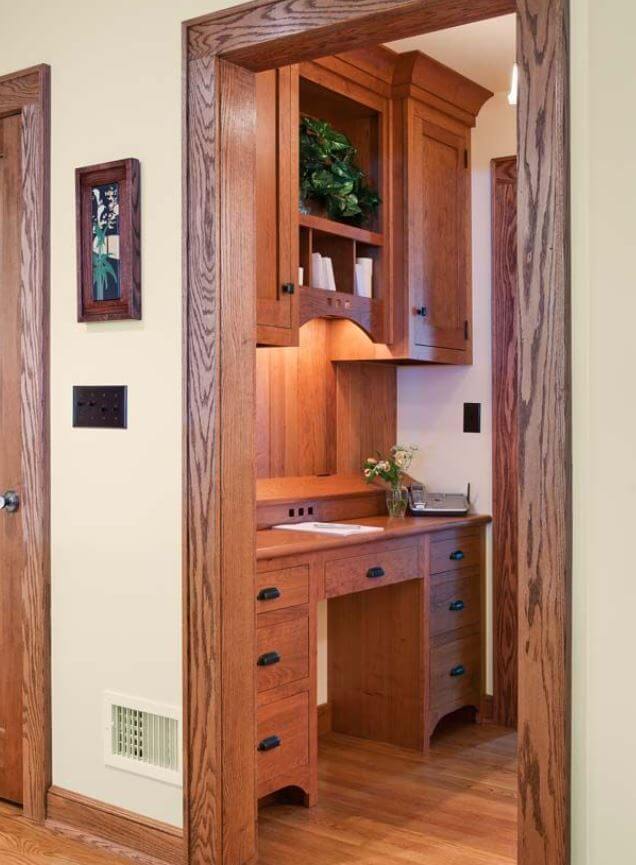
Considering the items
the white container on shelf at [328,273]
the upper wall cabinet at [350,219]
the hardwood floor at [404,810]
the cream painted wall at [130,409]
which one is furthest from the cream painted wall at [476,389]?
the cream painted wall at [130,409]

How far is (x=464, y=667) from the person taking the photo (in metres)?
4.06

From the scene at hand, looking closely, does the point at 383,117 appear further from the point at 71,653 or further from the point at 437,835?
the point at 437,835

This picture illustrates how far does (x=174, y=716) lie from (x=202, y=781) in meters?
0.19

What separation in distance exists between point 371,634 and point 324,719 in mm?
402

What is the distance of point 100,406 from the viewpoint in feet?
9.39

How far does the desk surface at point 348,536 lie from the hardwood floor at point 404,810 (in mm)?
827

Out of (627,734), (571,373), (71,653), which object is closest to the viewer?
(627,734)

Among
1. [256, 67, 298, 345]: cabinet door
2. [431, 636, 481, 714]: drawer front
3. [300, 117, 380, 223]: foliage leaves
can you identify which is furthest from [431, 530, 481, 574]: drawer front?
[300, 117, 380, 223]: foliage leaves

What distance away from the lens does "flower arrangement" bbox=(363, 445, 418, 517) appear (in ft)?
13.1

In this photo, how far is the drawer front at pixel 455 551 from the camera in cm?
389

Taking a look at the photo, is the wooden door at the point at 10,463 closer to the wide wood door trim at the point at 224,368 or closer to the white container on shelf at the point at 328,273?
the wide wood door trim at the point at 224,368

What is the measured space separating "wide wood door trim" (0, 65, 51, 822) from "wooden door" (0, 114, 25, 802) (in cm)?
5

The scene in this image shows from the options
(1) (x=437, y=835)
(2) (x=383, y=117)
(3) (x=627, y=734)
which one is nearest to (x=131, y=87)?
(2) (x=383, y=117)

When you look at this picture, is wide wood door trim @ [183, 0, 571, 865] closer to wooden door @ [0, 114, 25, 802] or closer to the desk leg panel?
wooden door @ [0, 114, 25, 802]
